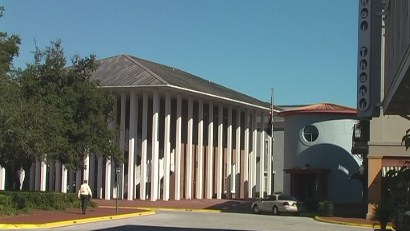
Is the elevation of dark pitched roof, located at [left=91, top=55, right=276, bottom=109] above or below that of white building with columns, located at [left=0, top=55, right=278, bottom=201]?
above

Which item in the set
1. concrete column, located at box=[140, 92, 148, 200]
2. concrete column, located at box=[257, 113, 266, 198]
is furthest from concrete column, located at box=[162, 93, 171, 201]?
concrete column, located at box=[257, 113, 266, 198]

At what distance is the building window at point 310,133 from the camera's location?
4928 centimetres

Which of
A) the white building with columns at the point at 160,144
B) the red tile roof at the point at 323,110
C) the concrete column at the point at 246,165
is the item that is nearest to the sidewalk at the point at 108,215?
the white building with columns at the point at 160,144

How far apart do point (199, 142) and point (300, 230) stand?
1066 inches

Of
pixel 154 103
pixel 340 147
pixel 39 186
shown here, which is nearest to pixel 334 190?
pixel 340 147

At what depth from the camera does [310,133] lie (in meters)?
49.4

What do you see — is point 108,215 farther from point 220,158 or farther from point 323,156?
point 220,158

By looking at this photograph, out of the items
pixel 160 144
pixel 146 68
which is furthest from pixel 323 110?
pixel 146 68

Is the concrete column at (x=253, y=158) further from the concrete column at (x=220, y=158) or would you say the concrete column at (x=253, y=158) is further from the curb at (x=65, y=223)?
the curb at (x=65, y=223)

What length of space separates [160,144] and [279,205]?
1574 cm

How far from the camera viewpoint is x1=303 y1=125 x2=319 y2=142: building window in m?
49.3

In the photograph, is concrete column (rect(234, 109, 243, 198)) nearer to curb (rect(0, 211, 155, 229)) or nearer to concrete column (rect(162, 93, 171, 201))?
concrete column (rect(162, 93, 171, 201))

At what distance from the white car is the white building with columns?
10831 millimetres

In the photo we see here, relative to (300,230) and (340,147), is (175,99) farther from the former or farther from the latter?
(300,230)
